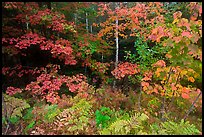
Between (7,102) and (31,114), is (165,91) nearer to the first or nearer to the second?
(31,114)

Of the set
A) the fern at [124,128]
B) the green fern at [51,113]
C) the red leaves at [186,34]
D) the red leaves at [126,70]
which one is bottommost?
the green fern at [51,113]

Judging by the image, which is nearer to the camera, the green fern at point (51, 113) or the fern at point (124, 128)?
the fern at point (124, 128)

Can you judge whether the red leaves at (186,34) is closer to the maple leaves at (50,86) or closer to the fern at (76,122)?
the fern at (76,122)

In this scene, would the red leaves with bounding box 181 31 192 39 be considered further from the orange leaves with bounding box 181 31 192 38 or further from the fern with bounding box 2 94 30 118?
the fern with bounding box 2 94 30 118

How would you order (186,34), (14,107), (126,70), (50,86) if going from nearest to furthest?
1. (186,34)
2. (14,107)
3. (50,86)
4. (126,70)

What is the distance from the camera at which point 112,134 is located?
14.4 ft

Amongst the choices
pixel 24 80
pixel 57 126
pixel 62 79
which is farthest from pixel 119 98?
pixel 24 80

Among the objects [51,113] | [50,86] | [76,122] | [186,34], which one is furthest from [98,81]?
[186,34]

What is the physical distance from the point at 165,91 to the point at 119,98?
A: 2363 millimetres

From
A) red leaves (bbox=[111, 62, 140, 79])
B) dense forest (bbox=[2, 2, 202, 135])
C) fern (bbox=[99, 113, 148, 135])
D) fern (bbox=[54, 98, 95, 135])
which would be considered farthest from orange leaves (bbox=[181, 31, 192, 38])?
red leaves (bbox=[111, 62, 140, 79])

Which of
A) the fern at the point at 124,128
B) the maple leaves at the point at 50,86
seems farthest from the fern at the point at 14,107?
the fern at the point at 124,128

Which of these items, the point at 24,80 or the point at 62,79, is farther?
the point at 24,80

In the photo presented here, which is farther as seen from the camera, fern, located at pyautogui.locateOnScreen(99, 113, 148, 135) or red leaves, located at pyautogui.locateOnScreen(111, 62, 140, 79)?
red leaves, located at pyautogui.locateOnScreen(111, 62, 140, 79)

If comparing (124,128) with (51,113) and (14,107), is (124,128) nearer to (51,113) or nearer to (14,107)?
(51,113)
